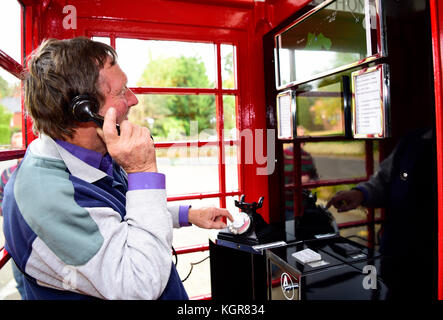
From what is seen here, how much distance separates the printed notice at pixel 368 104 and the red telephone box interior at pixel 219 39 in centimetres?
27

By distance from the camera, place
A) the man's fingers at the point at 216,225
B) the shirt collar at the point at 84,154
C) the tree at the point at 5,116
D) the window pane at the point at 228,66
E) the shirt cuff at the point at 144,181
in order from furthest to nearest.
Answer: the window pane at the point at 228,66 < the man's fingers at the point at 216,225 < the tree at the point at 5,116 < the shirt collar at the point at 84,154 < the shirt cuff at the point at 144,181

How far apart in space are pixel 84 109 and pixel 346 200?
3.93 ft

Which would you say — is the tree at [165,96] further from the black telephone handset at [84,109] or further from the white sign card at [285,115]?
the black telephone handset at [84,109]

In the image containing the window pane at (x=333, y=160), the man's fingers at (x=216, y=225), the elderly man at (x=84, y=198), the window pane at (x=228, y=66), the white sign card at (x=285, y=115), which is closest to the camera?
the elderly man at (x=84, y=198)

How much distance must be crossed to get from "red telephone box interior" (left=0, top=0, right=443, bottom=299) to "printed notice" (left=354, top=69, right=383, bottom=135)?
0.27m

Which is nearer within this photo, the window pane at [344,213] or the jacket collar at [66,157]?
the jacket collar at [66,157]

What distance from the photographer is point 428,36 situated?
975 mm

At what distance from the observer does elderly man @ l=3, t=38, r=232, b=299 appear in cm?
84

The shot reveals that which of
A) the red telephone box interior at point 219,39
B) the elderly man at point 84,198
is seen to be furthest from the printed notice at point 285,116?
the elderly man at point 84,198

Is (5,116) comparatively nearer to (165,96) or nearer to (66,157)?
(66,157)

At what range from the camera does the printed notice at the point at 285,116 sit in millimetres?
1767

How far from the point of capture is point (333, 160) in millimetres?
1503

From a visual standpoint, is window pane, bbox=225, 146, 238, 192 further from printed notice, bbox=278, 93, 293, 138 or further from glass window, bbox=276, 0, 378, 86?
glass window, bbox=276, 0, 378, 86
